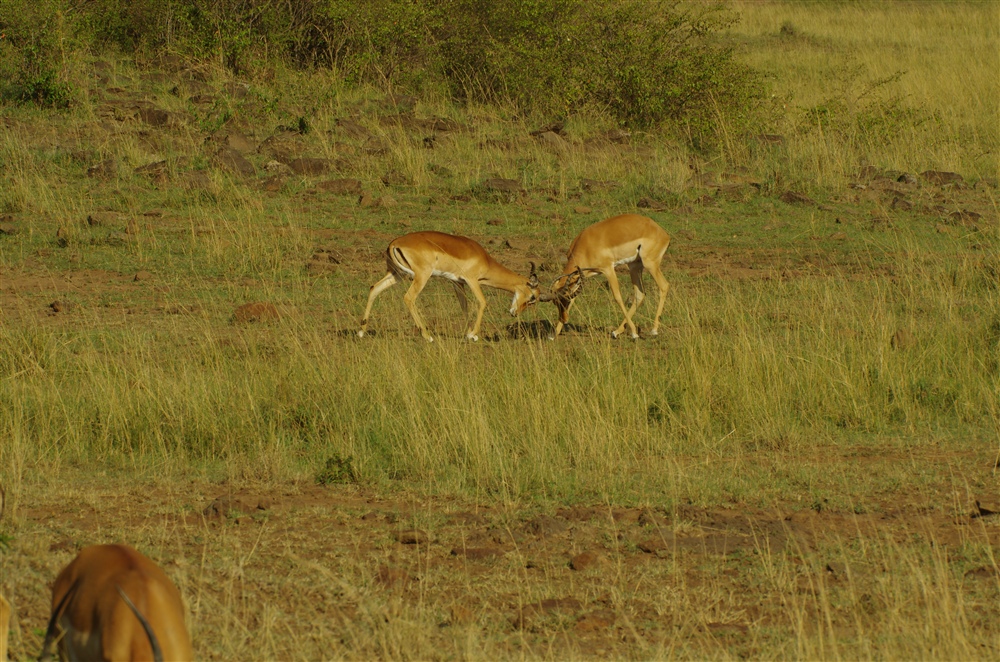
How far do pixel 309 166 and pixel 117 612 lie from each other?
36.2 feet

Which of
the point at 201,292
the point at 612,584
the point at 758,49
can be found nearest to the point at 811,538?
the point at 612,584

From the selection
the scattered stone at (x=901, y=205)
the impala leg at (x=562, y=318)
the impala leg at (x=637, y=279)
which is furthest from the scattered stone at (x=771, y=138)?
the impala leg at (x=562, y=318)

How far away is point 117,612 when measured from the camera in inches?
118

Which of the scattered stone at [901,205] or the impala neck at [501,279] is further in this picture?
the scattered stone at [901,205]

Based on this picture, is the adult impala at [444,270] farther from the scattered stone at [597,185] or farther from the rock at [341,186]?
the scattered stone at [597,185]

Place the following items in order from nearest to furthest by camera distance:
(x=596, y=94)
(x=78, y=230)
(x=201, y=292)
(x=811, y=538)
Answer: (x=811, y=538), (x=201, y=292), (x=78, y=230), (x=596, y=94)

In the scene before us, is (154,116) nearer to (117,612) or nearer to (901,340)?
(901,340)

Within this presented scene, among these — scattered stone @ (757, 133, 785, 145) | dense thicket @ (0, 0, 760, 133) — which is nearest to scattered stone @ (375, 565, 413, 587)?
scattered stone @ (757, 133, 785, 145)

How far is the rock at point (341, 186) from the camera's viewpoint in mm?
13328

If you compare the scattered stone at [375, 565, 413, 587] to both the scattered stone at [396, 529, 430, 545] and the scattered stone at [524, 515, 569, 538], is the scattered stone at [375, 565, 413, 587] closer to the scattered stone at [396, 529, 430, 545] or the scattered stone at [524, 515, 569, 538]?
the scattered stone at [396, 529, 430, 545]

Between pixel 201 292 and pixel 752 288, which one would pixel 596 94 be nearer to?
pixel 752 288

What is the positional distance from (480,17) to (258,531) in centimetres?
1387

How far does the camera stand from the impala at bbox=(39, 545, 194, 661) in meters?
2.93

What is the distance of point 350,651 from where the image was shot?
415cm
